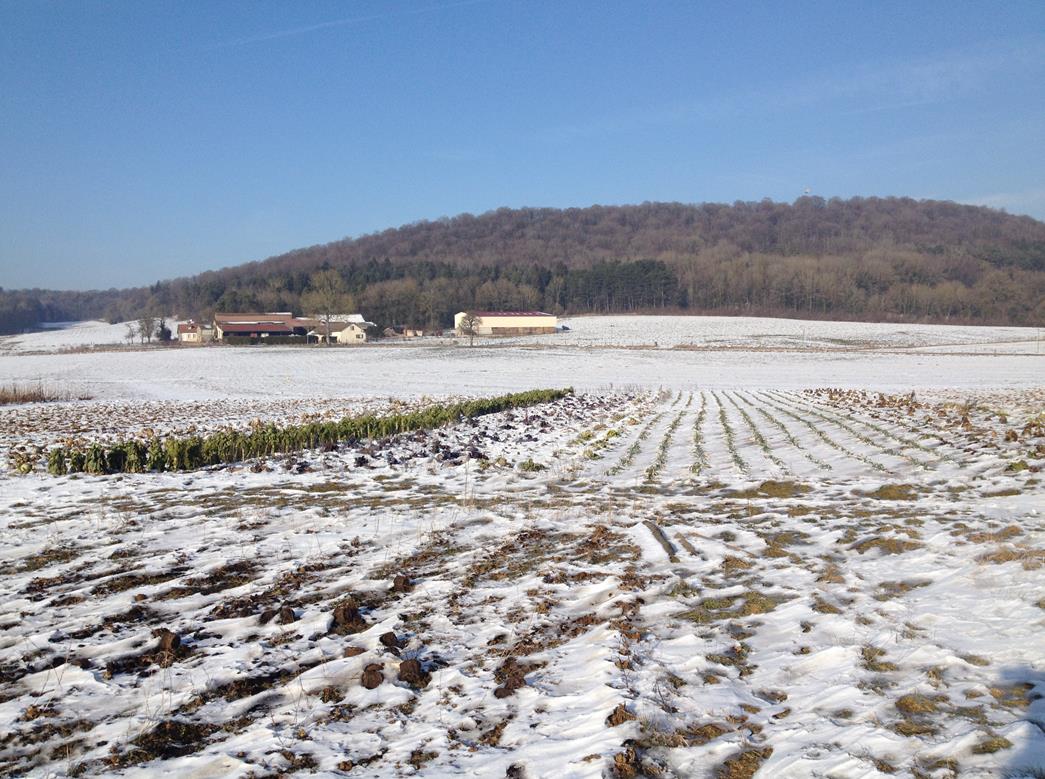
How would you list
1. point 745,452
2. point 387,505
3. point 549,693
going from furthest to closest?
point 745,452 → point 387,505 → point 549,693

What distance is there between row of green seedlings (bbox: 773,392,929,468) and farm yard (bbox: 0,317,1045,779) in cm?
31

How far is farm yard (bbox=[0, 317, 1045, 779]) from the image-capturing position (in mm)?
3986

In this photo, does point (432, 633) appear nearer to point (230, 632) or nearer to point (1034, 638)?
point (230, 632)

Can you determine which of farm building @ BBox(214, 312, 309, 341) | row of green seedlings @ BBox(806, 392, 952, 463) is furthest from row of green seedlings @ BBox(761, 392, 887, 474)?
farm building @ BBox(214, 312, 309, 341)

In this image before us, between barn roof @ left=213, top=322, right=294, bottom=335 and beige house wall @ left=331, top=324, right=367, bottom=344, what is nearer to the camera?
beige house wall @ left=331, top=324, right=367, bottom=344

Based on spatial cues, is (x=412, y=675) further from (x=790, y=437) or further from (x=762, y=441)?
(x=790, y=437)

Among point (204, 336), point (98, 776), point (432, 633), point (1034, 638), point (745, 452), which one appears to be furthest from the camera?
point (204, 336)

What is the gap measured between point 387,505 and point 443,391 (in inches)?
1109

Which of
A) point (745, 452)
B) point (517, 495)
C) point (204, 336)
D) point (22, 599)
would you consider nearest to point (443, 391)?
point (745, 452)

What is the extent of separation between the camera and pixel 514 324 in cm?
11519

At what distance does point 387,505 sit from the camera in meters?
9.70

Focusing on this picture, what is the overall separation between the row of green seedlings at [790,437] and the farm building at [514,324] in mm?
87419

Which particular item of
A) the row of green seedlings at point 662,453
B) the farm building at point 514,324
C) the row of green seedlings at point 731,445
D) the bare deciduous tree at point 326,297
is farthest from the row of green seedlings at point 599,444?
the farm building at point 514,324

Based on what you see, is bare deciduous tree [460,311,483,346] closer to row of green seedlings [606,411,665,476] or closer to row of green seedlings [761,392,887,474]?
row of green seedlings [761,392,887,474]
